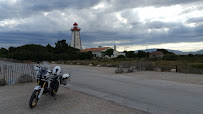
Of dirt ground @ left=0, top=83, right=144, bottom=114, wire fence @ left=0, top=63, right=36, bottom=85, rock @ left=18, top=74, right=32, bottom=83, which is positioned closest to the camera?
dirt ground @ left=0, top=83, right=144, bottom=114

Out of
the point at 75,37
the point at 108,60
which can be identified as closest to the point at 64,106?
the point at 108,60

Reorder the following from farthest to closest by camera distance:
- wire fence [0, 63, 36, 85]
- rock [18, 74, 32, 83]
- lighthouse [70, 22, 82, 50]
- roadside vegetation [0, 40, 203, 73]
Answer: lighthouse [70, 22, 82, 50]
roadside vegetation [0, 40, 203, 73]
rock [18, 74, 32, 83]
wire fence [0, 63, 36, 85]

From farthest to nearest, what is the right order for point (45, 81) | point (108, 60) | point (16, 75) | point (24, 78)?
point (108, 60), point (16, 75), point (24, 78), point (45, 81)

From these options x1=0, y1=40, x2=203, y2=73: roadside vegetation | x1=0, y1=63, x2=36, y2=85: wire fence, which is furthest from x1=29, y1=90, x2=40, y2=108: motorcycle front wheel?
x1=0, y1=40, x2=203, y2=73: roadside vegetation

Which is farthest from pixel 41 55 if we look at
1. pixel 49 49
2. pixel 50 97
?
pixel 50 97

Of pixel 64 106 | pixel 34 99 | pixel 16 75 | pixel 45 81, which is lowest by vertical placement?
Result: pixel 64 106

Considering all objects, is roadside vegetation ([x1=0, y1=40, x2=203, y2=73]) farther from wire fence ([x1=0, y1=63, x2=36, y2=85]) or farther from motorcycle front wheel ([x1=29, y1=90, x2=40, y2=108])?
motorcycle front wheel ([x1=29, y1=90, x2=40, y2=108])

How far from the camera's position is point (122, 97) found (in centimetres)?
766

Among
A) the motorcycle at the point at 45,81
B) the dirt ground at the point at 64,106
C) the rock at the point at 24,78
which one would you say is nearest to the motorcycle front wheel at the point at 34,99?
the motorcycle at the point at 45,81

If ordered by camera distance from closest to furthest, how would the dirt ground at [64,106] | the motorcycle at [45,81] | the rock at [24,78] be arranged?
the dirt ground at [64,106]
the motorcycle at [45,81]
the rock at [24,78]

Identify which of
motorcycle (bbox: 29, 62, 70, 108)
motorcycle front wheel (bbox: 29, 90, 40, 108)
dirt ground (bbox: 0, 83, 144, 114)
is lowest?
dirt ground (bbox: 0, 83, 144, 114)

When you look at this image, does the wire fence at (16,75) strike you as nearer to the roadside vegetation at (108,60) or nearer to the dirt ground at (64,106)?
the dirt ground at (64,106)

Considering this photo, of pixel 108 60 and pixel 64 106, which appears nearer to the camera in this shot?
pixel 64 106

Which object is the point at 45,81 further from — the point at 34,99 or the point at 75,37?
the point at 75,37
